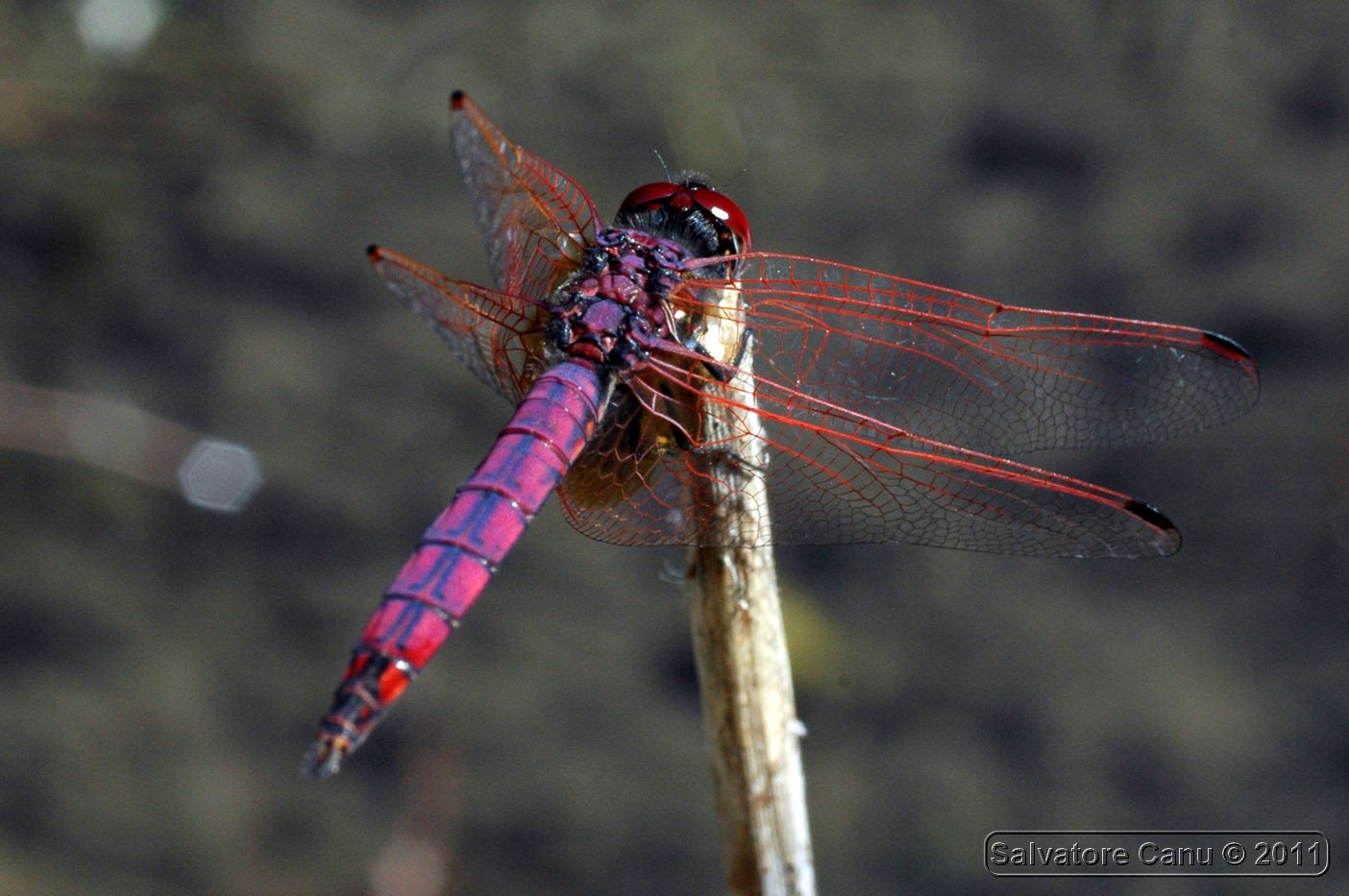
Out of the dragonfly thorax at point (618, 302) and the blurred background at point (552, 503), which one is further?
the blurred background at point (552, 503)

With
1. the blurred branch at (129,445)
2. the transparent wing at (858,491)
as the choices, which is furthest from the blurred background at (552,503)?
the transparent wing at (858,491)

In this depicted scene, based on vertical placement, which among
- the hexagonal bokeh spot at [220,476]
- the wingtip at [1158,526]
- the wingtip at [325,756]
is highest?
the hexagonal bokeh spot at [220,476]

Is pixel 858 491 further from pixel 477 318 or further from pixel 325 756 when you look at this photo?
pixel 325 756

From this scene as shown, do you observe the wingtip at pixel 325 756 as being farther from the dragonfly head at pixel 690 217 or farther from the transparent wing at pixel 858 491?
the dragonfly head at pixel 690 217

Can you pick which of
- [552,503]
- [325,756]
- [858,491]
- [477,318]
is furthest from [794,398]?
[552,503]

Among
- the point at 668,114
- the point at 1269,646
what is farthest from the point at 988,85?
the point at 1269,646

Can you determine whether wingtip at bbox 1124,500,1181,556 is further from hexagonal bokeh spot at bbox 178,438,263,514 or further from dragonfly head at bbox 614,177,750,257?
hexagonal bokeh spot at bbox 178,438,263,514

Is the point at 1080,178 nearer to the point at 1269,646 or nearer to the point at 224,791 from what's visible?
the point at 1269,646

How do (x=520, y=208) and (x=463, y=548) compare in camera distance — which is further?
(x=520, y=208)
